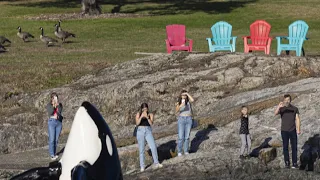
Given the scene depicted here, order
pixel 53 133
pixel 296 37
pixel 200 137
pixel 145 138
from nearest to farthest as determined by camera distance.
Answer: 1. pixel 145 138
2. pixel 53 133
3. pixel 200 137
4. pixel 296 37

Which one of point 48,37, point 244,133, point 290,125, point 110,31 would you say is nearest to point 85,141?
point 290,125

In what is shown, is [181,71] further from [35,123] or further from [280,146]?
[280,146]

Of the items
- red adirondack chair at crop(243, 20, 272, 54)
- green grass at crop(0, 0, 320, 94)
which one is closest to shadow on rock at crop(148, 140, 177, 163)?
green grass at crop(0, 0, 320, 94)

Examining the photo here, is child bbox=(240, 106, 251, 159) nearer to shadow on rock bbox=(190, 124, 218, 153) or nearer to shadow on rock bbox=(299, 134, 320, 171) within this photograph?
shadow on rock bbox=(299, 134, 320, 171)

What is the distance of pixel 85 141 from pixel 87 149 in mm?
51

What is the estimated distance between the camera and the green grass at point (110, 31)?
25.4 metres

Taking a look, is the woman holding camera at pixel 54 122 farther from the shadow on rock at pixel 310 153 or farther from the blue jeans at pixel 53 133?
the shadow on rock at pixel 310 153

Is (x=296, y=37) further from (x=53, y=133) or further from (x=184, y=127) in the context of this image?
(x=53, y=133)

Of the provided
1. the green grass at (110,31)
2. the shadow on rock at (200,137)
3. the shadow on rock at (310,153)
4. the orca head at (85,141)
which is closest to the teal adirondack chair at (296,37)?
the green grass at (110,31)

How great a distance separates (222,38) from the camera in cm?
2514

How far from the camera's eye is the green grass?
25422mm

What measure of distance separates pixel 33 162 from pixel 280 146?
4818mm

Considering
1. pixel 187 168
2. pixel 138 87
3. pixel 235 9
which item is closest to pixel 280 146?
pixel 187 168

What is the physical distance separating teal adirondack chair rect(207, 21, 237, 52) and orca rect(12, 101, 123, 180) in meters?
19.8
